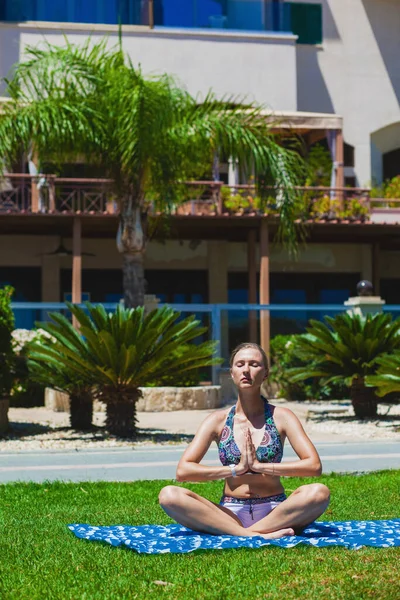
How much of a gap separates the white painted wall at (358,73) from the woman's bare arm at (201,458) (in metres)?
25.1

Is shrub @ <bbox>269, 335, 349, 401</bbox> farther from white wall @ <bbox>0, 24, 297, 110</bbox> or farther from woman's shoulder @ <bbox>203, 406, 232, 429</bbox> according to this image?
woman's shoulder @ <bbox>203, 406, 232, 429</bbox>

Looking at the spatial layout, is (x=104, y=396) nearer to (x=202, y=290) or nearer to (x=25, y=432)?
(x=25, y=432)

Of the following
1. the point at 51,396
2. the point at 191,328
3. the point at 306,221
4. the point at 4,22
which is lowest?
the point at 51,396

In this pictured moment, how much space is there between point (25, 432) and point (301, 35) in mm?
18959

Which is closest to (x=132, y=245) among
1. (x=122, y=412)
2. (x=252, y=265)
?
(x=122, y=412)

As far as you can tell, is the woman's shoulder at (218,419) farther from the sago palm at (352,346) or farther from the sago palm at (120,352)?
the sago palm at (352,346)

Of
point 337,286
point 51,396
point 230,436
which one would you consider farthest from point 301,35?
point 230,436

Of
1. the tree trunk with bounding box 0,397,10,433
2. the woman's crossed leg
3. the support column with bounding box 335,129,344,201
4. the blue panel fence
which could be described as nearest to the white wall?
the support column with bounding box 335,129,344,201

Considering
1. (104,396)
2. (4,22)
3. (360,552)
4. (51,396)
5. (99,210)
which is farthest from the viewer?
(4,22)

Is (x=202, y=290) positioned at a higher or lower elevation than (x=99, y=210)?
lower

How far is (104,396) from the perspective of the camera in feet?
47.9

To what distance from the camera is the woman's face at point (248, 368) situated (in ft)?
20.3

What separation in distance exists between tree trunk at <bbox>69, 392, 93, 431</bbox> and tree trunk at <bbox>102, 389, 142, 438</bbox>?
66 cm

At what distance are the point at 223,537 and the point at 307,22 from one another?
26.4m
